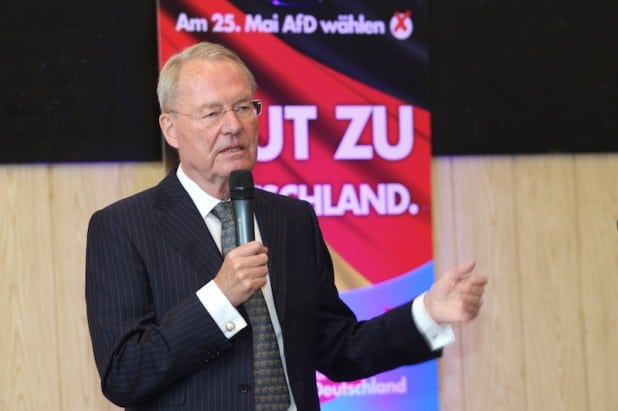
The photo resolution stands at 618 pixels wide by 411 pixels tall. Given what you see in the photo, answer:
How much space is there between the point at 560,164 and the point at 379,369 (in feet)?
5.60

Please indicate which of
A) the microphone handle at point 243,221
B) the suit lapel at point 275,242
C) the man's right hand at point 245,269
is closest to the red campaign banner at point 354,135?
the suit lapel at point 275,242

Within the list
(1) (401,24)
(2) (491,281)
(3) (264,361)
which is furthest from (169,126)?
(2) (491,281)

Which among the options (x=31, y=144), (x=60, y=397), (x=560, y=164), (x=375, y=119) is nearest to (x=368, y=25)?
(x=375, y=119)

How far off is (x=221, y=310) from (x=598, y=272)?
214 cm

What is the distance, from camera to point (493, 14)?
360 cm

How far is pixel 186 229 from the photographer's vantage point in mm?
2162

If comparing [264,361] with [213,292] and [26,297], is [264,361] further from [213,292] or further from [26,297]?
[26,297]

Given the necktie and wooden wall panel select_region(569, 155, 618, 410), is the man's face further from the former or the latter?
wooden wall panel select_region(569, 155, 618, 410)

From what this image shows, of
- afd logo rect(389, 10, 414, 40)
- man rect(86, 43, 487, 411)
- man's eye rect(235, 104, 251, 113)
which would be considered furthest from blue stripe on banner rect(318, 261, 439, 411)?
man's eye rect(235, 104, 251, 113)

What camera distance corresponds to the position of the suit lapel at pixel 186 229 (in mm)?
2116

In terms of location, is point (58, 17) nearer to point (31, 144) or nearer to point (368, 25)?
point (31, 144)

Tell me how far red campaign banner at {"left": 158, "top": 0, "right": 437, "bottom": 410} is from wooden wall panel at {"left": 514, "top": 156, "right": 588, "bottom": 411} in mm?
431

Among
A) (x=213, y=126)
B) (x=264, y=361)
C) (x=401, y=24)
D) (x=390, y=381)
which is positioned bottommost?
(x=390, y=381)

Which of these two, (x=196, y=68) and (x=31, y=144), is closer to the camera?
(x=196, y=68)
